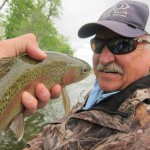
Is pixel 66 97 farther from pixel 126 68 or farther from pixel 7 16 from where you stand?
pixel 7 16

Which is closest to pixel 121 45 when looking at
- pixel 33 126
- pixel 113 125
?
pixel 113 125

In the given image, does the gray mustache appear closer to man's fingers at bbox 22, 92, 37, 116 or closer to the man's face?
the man's face

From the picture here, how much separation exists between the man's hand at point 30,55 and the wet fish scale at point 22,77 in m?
0.05

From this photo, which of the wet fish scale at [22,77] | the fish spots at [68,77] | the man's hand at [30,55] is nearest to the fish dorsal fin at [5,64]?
the wet fish scale at [22,77]

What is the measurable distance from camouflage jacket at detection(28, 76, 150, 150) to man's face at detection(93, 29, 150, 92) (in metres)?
0.22

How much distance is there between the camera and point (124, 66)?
439 cm

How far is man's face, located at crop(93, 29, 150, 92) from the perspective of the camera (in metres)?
4.38

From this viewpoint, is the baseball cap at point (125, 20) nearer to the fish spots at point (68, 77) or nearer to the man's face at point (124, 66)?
the man's face at point (124, 66)

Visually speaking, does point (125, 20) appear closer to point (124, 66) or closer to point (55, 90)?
point (124, 66)

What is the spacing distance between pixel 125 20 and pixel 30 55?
1777mm

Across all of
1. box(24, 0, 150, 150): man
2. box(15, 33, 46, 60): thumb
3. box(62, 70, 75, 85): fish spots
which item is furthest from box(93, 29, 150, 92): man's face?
box(15, 33, 46, 60): thumb

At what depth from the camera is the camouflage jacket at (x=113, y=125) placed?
367 cm

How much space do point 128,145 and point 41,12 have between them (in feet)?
126

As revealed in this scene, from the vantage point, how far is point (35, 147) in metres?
4.73
